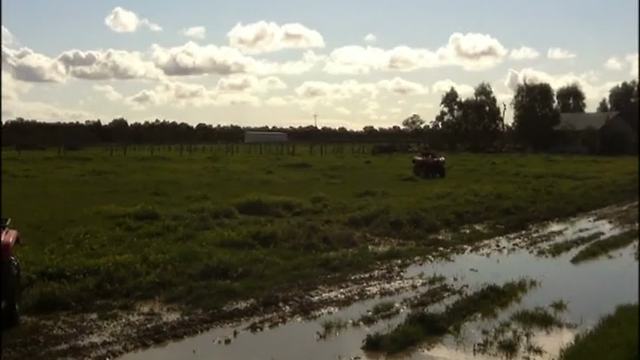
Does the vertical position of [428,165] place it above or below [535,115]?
below

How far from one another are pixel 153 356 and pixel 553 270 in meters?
9.93

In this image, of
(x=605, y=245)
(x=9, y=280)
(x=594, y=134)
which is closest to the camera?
(x=9, y=280)

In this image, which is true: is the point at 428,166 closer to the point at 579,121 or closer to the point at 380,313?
the point at 579,121

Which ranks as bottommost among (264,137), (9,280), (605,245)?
(605,245)

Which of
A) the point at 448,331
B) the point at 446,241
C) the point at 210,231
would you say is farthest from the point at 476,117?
the point at 448,331

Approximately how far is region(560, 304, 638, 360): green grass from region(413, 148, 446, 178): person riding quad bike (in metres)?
26.1

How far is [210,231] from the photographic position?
19.9 meters

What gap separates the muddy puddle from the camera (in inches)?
397

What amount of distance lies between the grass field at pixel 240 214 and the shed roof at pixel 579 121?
0.80m

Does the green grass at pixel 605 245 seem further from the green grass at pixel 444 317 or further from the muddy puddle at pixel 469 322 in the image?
the green grass at pixel 444 317

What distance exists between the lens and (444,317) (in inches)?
458

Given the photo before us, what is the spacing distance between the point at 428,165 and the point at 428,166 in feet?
0.74

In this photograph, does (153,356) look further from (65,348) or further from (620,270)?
(620,270)

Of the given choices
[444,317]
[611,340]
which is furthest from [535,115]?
[611,340]
